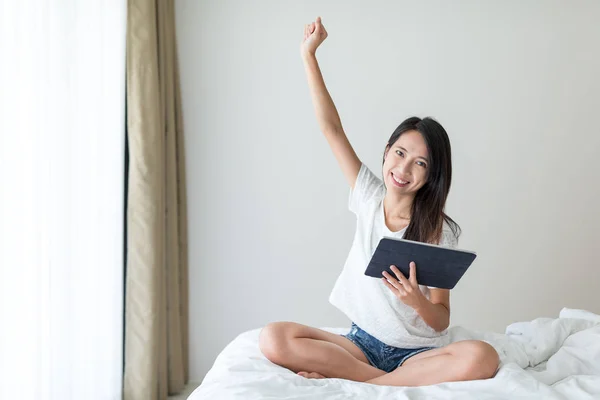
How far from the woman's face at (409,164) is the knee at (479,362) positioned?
0.53 metres

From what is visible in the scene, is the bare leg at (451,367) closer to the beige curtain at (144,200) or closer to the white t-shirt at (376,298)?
the white t-shirt at (376,298)

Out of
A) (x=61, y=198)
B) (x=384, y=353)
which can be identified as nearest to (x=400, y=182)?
(x=384, y=353)

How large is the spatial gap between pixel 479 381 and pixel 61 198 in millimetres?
1374

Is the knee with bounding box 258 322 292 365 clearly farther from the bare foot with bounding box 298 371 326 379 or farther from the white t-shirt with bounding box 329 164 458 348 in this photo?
the white t-shirt with bounding box 329 164 458 348

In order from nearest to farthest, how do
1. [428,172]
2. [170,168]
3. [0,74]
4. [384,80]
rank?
[0,74] → [428,172] → [170,168] → [384,80]

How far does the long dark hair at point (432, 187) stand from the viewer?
6.18ft

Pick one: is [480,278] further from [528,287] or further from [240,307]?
[240,307]

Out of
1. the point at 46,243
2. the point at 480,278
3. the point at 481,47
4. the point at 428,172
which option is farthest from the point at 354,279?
the point at 481,47

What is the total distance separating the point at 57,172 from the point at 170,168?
33.6 inches

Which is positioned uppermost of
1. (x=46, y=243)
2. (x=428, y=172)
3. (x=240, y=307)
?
(x=428, y=172)

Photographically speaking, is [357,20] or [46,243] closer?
[46,243]

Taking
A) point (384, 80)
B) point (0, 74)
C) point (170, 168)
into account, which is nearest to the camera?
point (0, 74)

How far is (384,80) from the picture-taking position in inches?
119

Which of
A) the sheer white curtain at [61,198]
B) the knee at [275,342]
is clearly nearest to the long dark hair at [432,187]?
the knee at [275,342]
